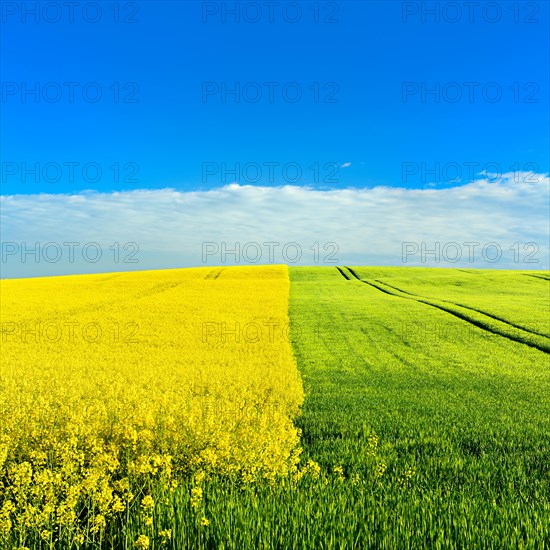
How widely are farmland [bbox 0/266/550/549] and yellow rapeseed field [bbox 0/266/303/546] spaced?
78 millimetres

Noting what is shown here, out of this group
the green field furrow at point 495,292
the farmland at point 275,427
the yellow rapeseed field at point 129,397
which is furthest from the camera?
the green field furrow at point 495,292

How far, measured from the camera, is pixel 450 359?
2198 cm

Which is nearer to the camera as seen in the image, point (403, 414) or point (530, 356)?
point (403, 414)

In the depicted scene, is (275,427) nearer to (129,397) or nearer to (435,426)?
(129,397)

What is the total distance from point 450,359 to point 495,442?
11.9 metres

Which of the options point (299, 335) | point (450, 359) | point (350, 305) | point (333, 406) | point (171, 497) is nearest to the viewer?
point (171, 497)

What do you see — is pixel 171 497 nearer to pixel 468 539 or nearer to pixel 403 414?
pixel 468 539

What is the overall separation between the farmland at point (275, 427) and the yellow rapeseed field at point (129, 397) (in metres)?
0.08

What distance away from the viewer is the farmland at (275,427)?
556 cm

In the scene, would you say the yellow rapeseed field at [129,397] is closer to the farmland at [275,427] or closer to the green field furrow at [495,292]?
the farmland at [275,427]

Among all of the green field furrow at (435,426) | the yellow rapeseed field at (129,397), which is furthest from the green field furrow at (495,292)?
the yellow rapeseed field at (129,397)

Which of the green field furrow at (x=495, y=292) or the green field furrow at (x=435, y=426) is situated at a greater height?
the green field furrow at (x=495, y=292)

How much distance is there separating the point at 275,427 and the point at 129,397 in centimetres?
416

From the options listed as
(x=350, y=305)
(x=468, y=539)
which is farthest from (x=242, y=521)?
(x=350, y=305)
